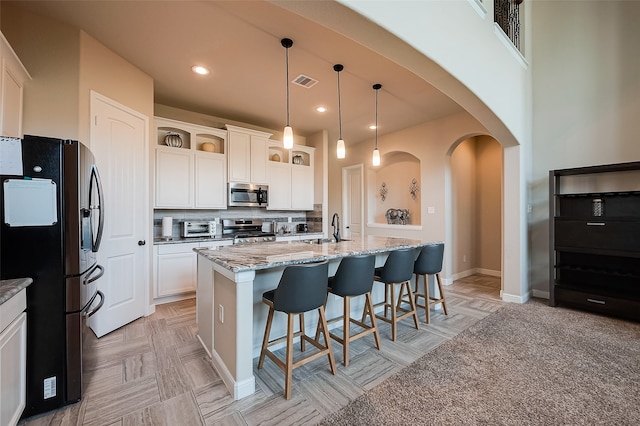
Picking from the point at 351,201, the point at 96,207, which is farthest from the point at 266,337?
the point at 351,201

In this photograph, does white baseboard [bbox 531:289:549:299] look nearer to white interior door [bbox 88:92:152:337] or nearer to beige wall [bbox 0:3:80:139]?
white interior door [bbox 88:92:152:337]

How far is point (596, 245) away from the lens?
10.8 ft

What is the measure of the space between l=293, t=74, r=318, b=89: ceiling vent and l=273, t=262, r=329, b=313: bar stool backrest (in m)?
2.43

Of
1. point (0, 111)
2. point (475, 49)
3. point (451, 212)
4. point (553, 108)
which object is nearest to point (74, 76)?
point (0, 111)

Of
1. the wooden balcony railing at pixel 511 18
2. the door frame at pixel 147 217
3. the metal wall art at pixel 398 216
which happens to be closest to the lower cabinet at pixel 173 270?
the door frame at pixel 147 217

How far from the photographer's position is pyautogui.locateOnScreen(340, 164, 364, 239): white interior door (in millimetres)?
6617

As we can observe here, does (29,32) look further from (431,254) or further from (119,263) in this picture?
(431,254)

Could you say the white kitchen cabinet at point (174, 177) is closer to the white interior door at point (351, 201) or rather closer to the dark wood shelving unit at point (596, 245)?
the white interior door at point (351, 201)

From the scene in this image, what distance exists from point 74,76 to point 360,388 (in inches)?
140

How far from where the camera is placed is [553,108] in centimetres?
389

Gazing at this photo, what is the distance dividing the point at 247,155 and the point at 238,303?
11.1ft

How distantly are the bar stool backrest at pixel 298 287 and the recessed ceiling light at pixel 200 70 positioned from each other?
2.61 meters

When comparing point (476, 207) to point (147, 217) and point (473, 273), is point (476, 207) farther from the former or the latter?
point (147, 217)

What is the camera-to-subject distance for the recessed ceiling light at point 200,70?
3.11 metres
